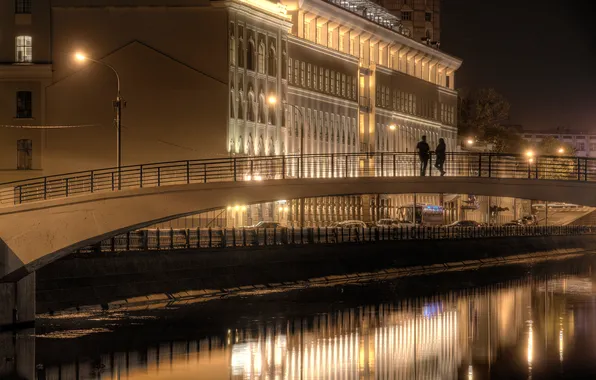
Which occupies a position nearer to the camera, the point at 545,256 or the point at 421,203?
the point at 545,256

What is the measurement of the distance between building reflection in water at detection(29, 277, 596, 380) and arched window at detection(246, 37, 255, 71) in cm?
4741

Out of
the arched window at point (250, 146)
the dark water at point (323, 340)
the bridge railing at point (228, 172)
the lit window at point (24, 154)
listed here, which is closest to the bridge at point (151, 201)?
the bridge railing at point (228, 172)

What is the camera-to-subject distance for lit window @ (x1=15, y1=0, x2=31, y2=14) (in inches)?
4858

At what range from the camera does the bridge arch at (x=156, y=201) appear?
67000 millimetres

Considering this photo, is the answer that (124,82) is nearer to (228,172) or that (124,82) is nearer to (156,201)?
(228,172)

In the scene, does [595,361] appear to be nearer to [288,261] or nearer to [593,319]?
[593,319]

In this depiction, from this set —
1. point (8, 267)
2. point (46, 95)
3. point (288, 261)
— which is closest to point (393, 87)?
point (46, 95)

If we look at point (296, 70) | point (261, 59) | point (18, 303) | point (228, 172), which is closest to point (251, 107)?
point (261, 59)

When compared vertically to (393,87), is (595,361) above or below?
below

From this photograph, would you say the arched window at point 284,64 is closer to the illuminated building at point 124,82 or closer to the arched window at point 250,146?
the arched window at point 250,146

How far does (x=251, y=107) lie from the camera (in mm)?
133000

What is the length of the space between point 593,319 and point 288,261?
2668cm

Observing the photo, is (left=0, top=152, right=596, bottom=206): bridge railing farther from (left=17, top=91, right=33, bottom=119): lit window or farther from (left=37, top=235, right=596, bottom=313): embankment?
(left=17, top=91, right=33, bottom=119): lit window

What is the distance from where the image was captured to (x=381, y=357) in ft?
200
